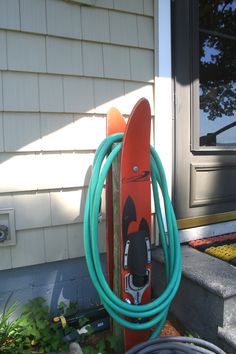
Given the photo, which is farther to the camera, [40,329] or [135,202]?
[40,329]

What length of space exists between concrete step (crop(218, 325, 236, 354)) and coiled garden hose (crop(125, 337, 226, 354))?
0.44 ft

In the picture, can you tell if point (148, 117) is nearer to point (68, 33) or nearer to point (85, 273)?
point (68, 33)

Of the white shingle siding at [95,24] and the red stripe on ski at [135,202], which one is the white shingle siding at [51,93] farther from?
the red stripe on ski at [135,202]

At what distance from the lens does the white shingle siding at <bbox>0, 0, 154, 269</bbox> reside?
173 cm

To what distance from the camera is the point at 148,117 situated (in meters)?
1.49

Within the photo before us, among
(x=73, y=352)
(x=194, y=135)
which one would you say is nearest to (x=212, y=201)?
(x=194, y=135)

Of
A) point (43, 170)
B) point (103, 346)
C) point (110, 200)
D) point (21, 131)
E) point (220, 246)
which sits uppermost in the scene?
point (21, 131)

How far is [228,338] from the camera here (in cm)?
147

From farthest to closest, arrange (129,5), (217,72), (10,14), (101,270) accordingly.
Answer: (217,72)
(129,5)
(10,14)
(101,270)

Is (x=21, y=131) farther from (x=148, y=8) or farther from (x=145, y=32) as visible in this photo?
(x=148, y=8)

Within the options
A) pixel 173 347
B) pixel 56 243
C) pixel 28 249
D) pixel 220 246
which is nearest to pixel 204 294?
pixel 173 347

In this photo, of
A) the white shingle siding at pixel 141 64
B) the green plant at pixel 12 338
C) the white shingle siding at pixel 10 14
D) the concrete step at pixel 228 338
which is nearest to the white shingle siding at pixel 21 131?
the white shingle siding at pixel 10 14

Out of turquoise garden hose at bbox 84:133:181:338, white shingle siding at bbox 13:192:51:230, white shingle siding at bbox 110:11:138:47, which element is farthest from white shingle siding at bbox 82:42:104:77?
white shingle siding at bbox 13:192:51:230

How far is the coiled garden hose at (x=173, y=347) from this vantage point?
134 cm
